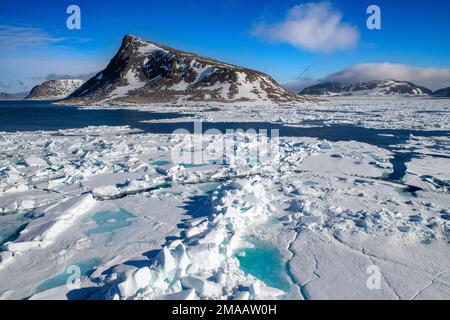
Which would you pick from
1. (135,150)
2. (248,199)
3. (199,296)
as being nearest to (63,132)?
(135,150)

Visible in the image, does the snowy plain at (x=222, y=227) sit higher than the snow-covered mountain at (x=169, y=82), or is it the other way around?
the snow-covered mountain at (x=169, y=82)

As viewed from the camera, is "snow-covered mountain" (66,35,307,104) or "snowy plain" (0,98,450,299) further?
"snow-covered mountain" (66,35,307,104)

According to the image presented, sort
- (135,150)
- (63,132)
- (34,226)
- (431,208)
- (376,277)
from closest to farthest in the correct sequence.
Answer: (376,277), (34,226), (431,208), (135,150), (63,132)

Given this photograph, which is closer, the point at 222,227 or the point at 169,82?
the point at 222,227

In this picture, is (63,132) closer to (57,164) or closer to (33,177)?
(57,164)

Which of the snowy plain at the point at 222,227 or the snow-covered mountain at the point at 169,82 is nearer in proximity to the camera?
the snowy plain at the point at 222,227
